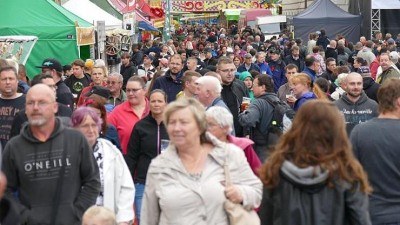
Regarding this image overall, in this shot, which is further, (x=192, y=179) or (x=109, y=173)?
(x=109, y=173)

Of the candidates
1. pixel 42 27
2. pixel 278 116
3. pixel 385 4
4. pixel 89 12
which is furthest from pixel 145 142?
pixel 385 4

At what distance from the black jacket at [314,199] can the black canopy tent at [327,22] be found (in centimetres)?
Answer: 2942

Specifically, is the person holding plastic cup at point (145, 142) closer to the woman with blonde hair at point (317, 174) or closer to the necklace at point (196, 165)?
the necklace at point (196, 165)

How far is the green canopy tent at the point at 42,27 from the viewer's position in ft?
61.6

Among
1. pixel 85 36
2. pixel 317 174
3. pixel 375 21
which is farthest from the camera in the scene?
pixel 375 21

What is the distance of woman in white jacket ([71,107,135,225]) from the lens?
6.73 m

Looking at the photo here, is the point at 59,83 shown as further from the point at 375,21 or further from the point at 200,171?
the point at 375,21

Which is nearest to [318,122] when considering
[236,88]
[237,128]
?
[237,128]

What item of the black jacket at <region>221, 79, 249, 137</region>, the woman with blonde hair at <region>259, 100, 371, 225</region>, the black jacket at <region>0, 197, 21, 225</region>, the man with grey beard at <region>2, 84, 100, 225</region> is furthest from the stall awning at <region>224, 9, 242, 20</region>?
the woman with blonde hair at <region>259, 100, 371, 225</region>

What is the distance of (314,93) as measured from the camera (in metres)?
10.3

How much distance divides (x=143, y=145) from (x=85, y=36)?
11.3 m

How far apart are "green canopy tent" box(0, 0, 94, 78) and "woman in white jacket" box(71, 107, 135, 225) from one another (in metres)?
A: 12.1

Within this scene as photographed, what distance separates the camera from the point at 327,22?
34688 millimetres

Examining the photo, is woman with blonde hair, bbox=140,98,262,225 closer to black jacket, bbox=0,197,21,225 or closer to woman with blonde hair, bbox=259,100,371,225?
woman with blonde hair, bbox=259,100,371,225
